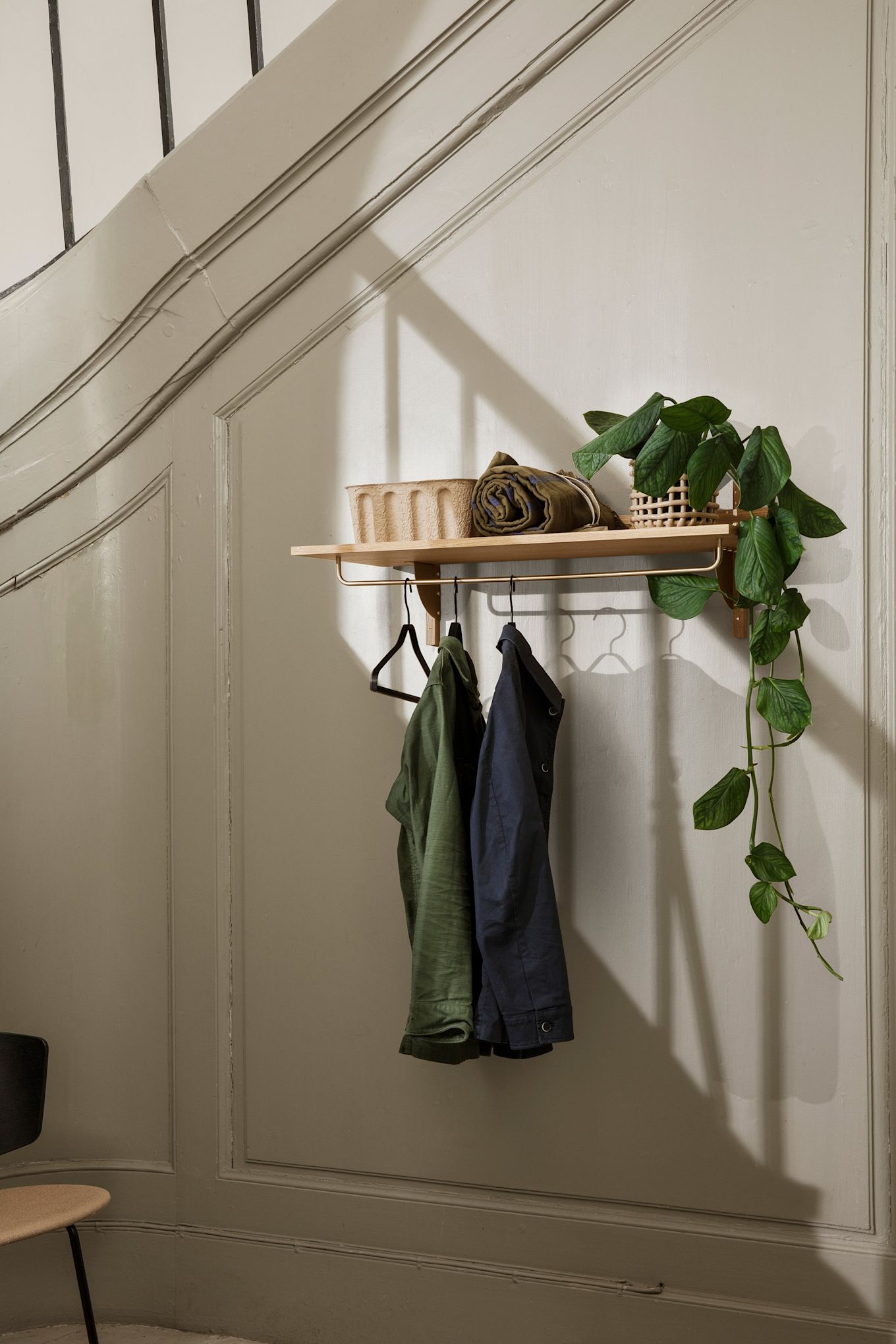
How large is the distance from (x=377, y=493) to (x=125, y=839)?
103cm

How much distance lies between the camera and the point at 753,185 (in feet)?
6.58

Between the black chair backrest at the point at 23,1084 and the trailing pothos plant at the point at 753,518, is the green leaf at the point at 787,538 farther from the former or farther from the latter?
the black chair backrest at the point at 23,1084

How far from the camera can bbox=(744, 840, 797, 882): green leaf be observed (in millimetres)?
1788

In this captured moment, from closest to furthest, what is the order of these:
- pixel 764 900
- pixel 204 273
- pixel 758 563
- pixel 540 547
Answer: pixel 758 563 < pixel 764 900 < pixel 540 547 < pixel 204 273

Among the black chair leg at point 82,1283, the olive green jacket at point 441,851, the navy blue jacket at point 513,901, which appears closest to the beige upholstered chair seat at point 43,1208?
the black chair leg at point 82,1283

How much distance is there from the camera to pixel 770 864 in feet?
5.87

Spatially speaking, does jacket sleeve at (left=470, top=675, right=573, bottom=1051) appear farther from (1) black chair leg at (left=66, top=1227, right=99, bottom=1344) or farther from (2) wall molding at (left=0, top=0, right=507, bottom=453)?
(2) wall molding at (left=0, top=0, right=507, bottom=453)

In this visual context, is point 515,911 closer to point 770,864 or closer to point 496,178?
point 770,864

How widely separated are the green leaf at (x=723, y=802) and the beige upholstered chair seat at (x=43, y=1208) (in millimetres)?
1288

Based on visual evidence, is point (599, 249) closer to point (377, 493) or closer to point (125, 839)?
point (377, 493)

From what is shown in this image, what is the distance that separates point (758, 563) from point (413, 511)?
2.03ft

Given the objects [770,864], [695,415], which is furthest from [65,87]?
[770,864]

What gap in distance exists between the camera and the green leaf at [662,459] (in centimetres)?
172

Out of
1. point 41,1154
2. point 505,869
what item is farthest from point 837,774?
point 41,1154
